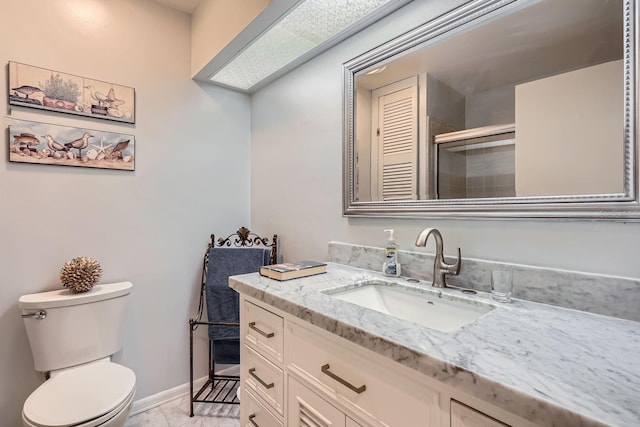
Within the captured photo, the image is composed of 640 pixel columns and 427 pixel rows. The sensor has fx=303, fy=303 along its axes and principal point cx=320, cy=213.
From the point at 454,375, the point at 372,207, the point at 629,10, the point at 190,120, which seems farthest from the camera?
the point at 190,120

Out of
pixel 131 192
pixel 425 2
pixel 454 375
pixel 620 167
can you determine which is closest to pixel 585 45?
pixel 620 167

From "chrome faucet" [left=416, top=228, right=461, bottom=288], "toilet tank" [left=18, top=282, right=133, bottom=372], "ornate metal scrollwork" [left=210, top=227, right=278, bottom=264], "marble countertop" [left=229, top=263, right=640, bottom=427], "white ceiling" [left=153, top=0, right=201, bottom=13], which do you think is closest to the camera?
"marble countertop" [left=229, top=263, right=640, bottom=427]

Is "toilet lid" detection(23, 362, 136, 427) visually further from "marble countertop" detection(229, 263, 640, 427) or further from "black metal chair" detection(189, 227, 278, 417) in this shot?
"marble countertop" detection(229, 263, 640, 427)

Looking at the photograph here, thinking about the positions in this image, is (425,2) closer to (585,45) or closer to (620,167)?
(585,45)

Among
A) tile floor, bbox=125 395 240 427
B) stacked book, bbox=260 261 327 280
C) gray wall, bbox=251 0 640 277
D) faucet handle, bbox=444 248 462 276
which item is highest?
gray wall, bbox=251 0 640 277

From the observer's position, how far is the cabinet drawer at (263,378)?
38.7 inches

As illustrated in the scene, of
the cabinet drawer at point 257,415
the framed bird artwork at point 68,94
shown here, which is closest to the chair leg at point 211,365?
the cabinet drawer at point 257,415

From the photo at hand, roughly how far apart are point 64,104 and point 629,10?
229 cm

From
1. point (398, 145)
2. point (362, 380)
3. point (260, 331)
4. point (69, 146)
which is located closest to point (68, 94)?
point (69, 146)

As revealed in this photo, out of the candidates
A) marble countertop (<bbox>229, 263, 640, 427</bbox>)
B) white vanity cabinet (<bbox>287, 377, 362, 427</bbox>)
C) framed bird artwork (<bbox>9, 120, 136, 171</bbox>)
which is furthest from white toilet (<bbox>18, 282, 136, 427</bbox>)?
marble countertop (<bbox>229, 263, 640, 427</bbox>)

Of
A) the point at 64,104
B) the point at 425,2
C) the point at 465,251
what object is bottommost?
the point at 465,251

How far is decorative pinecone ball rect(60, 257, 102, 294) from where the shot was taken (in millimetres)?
1506

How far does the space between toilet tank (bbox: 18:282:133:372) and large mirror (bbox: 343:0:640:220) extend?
1.39 metres

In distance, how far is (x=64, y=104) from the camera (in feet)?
5.24
